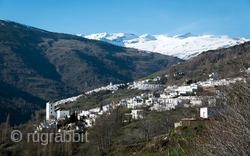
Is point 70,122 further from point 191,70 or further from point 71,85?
point 71,85

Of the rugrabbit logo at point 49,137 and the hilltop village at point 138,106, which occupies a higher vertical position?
the hilltop village at point 138,106

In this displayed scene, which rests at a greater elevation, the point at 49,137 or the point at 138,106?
the point at 138,106

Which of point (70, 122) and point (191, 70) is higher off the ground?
point (191, 70)

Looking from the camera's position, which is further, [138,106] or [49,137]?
[138,106]

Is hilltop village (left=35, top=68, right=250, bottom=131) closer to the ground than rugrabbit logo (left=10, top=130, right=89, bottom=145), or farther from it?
farther from it

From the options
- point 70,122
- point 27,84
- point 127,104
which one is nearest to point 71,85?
point 27,84

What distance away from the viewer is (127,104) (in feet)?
304

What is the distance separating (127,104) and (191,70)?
171ft

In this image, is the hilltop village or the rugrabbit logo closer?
the rugrabbit logo

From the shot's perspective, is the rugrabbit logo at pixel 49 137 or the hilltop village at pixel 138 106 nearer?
the rugrabbit logo at pixel 49 137

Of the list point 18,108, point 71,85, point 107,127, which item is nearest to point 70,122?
Result: point 107,127

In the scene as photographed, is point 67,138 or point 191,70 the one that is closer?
point 67,138

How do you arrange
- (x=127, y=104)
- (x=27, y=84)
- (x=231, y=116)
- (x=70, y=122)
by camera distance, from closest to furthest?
(x=231, y=116), (x=70, y=122), (x=127, y=104), (x=27, y=84)

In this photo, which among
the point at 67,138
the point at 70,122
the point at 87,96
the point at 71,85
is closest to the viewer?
the point at 67,138
